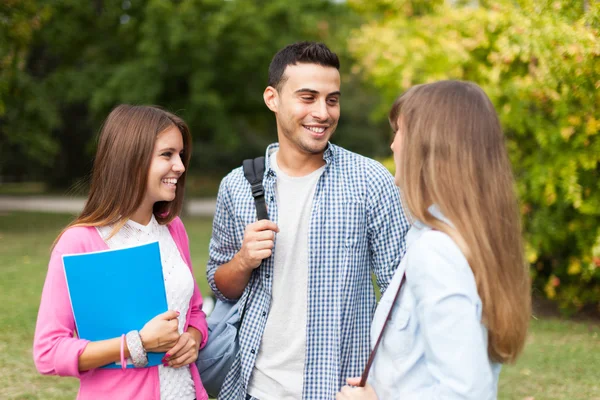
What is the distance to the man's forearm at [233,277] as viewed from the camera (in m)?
2.52

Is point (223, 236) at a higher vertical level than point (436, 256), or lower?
lower

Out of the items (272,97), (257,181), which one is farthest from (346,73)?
(257,181)

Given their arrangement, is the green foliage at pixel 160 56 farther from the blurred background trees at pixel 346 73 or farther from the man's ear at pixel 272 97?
the man's ear at pixel 272 97

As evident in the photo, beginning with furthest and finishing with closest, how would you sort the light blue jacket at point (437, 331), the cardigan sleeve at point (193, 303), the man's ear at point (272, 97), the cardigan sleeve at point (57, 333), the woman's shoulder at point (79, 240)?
the man's ear at point (272, 97) → the cardigan sleeve at point (193, 303) → the woman's shoulder at point (79, 240) → the cardigan sleeve at point (57, 333) → the light blue jacket at point (437, 331)

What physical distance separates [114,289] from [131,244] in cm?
28

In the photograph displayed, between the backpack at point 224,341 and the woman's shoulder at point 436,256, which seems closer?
the woman's shoulder at point 436,256

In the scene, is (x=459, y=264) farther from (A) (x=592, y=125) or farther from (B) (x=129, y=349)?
(A) (x=592, y=125)

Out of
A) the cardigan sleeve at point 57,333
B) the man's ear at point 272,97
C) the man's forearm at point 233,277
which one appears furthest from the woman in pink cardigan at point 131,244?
the man's ear at point 272,97

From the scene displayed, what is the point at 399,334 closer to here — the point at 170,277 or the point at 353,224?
the point at 353,224

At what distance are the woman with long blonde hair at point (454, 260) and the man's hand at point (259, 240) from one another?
737mm

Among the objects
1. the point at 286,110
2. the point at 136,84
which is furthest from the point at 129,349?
the point at 136,84

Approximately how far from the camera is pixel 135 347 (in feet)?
7.04

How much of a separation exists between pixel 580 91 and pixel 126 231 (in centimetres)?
522

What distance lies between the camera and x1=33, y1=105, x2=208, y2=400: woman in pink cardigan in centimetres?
211
